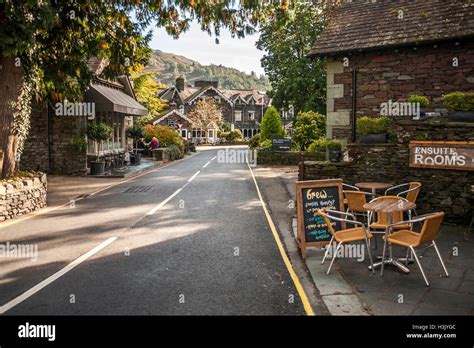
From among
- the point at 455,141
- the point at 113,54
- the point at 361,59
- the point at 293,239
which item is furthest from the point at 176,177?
the point at 455,141

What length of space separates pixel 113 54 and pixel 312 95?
2104 cm

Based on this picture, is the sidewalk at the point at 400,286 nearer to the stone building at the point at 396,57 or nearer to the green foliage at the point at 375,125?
the green foliage at the point at 375,125

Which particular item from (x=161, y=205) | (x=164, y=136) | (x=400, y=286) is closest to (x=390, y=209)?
(x=400, y=286)

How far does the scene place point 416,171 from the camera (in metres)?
9.55

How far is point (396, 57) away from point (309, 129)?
46.7 feet

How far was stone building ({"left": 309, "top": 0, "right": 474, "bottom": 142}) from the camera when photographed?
483 inches

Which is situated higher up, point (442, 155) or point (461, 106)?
point (461, 106)

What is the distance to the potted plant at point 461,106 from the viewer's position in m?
9.02

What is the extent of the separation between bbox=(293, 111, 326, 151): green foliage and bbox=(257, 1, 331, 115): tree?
14.6 ft

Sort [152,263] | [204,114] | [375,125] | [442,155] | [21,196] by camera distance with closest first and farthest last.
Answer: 1. [152,263]
2. [442,155]
3. [375,125]
4. [21,196]
5. [204,114]

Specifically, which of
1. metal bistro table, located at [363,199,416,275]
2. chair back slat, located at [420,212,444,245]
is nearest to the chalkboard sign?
metal bistro table, located at [363,199,416,275]

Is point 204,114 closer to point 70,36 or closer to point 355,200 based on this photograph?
point 70,36

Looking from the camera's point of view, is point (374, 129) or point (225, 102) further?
point (225, 102)
